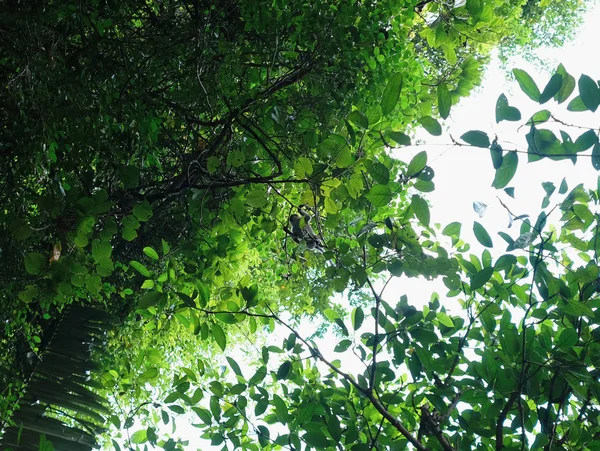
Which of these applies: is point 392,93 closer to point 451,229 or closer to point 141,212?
point 451,229

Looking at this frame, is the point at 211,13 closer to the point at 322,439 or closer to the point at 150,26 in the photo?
the point at 150,26

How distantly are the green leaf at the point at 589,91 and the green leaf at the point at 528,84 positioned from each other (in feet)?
0.23

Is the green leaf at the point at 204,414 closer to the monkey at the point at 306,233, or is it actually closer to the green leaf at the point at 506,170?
the monkey at the point at 306,233

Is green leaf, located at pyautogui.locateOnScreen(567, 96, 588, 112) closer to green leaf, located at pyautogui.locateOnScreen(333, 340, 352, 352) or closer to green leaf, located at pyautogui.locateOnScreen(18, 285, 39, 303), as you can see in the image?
green leaf, located at pyautogui.locateOnScreen(333, 340, 352, 352)

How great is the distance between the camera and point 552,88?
35.7 inches

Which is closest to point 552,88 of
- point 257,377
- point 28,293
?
point 257,377

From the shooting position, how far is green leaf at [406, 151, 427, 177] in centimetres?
119

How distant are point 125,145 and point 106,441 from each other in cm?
291

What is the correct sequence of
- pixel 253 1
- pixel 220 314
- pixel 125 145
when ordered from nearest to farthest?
pixel 220 314
pixel 253 1
pixel 125 145

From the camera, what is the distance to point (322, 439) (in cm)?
122

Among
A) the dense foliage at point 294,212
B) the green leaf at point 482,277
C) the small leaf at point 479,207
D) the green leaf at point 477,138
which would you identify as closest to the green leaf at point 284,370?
the dense foliage at point 294,212

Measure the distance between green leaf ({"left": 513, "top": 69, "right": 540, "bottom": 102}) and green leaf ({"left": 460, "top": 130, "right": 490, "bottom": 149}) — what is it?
10cm

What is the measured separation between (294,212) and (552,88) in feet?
4.76

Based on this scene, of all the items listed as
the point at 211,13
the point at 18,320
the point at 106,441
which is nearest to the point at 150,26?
the point at 211,13
